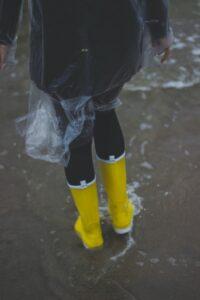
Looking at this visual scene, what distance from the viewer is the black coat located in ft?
4.42

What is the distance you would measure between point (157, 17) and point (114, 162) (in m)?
0.57

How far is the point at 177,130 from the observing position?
8.55 ft

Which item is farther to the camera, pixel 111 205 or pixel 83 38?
pixel 111 205

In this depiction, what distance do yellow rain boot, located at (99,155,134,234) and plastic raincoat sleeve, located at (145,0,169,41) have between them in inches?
19.4

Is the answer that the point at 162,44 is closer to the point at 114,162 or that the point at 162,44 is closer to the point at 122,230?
the point at 114,162

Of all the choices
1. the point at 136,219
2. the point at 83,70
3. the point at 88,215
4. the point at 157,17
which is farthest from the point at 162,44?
the point at 136,219

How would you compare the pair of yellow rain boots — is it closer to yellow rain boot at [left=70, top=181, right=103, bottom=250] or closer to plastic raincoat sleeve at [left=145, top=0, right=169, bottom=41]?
yellow rain boot at [left=70, top=181, right=103, bottom=250]

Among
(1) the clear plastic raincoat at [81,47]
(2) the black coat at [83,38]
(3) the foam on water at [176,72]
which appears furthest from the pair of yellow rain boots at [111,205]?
(3) the foam on water at [176,72]

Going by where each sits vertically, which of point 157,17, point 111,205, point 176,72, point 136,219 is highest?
point 157,17

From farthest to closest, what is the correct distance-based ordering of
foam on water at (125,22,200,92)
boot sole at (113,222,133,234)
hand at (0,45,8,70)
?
foam on water at (125,22,200,92) < boot sole at (113,222,133,234) < hand at (0,45,8,70)

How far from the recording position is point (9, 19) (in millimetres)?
1425

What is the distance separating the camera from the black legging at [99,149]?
168 cm

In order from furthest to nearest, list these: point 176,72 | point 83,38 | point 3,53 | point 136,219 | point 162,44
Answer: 1. point 176,72
2. point 136,219
3. point 162,44
4. point 3,53
5. point 83,38

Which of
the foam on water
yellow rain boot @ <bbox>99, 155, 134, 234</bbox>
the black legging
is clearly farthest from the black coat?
the foam on water
